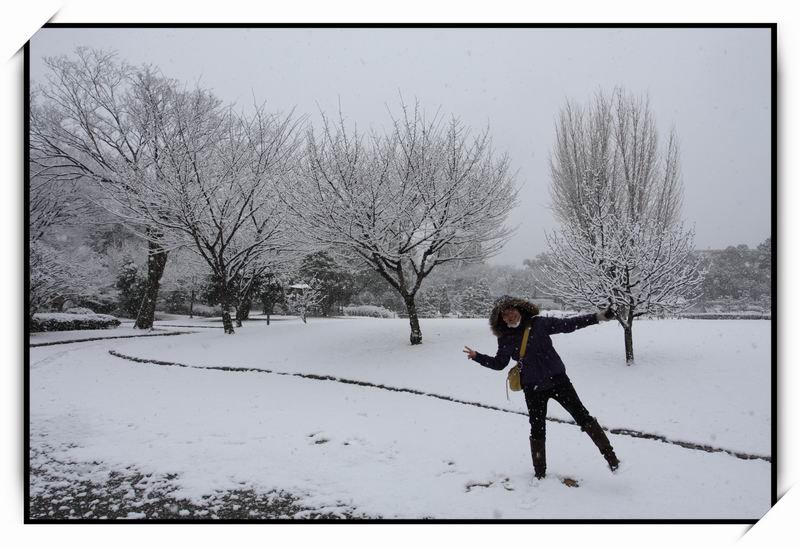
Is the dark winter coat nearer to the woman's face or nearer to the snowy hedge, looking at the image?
the woman's face

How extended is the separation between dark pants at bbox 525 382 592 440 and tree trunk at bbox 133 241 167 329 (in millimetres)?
12078

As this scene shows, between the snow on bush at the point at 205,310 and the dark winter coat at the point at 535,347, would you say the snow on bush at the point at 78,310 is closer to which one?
the snow on bush at the point at 205,310

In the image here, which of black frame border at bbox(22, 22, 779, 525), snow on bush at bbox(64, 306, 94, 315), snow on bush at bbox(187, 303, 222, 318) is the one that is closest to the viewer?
black frame border at bbox(22, 22, 779, 525)

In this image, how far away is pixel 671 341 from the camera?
7109mm

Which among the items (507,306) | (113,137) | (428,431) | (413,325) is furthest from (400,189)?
(113,137)

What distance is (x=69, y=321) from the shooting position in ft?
31.0

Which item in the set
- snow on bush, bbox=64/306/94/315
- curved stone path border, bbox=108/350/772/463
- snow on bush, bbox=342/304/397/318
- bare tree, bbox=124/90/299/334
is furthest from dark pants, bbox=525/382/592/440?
snow on bush, bbox=342/304/397/318

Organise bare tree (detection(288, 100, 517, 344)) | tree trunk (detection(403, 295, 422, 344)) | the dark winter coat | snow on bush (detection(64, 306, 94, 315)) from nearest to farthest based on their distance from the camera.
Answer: the dark winter coat < bare tree (detection(288, 100, 517, 344)) < tree trunk (detection(403, 295, 422, 344)) < snow on bush (detection(64, 306, 94, 315))

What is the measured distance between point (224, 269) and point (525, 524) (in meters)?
10.0

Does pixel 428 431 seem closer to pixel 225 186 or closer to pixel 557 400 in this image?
pixel 557 400

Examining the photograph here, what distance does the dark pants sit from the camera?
10.8 feet

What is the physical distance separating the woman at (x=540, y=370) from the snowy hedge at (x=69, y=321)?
470cm

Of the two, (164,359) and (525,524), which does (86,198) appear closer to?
(164,359)

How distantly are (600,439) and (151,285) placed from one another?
13560 mm
